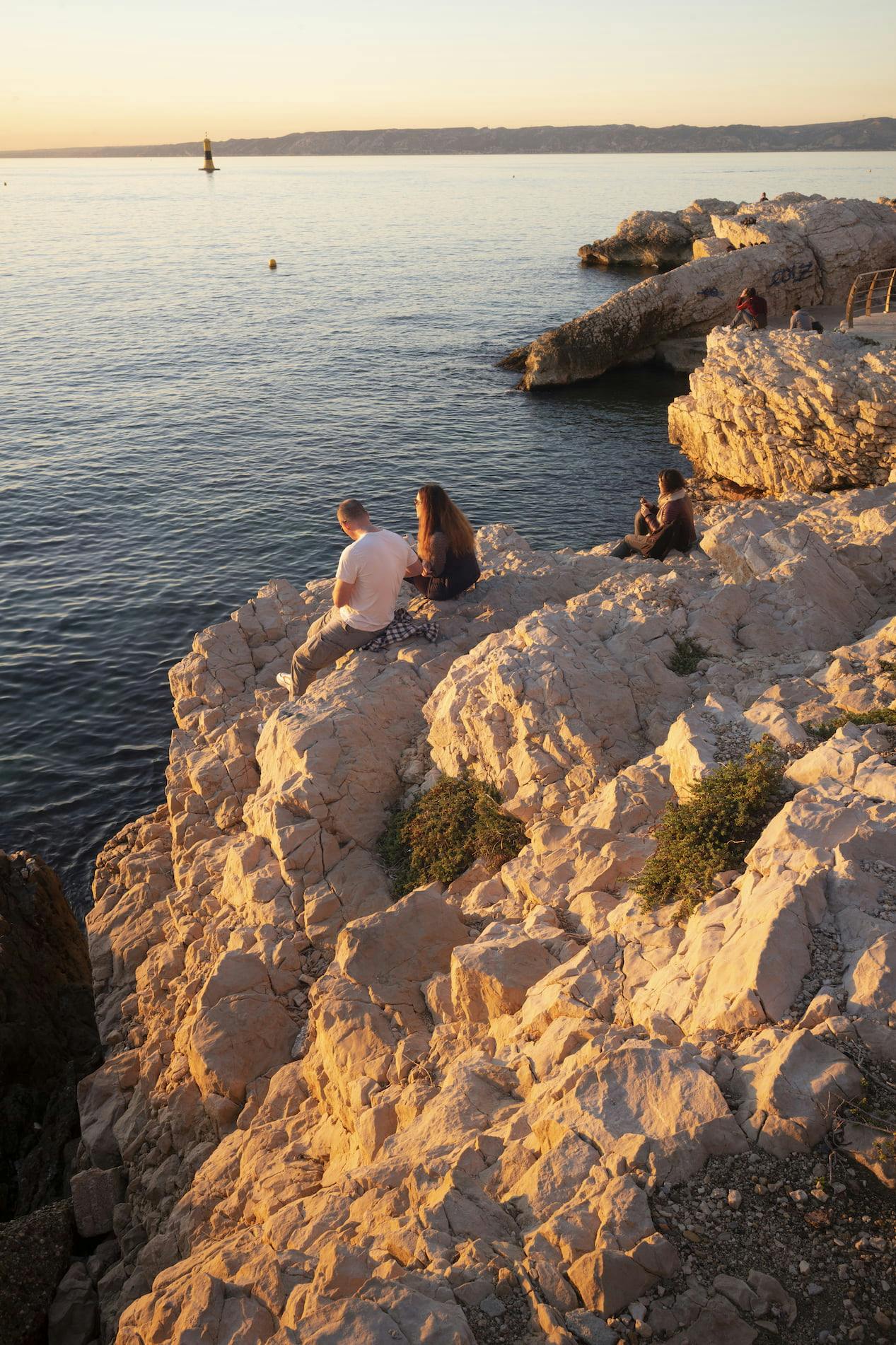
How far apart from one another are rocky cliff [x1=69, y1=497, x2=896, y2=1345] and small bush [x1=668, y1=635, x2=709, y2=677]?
0.06m

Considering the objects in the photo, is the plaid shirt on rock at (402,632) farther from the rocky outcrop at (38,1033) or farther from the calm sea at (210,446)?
the calm sea at (210,446)

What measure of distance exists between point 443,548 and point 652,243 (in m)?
66.1

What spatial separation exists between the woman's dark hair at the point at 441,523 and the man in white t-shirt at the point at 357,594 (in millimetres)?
295

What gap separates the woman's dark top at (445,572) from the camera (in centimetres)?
1184

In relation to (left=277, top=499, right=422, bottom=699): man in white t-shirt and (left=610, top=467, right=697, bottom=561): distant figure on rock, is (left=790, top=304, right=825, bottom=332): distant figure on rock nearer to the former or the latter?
(left=610, top=467, right=697, bottom=561): distant figure on rock

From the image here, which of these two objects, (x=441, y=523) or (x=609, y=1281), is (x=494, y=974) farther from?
(x=441, y=523)

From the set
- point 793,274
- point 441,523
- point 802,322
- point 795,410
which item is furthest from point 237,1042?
point 793,274

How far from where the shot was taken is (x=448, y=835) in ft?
31.3

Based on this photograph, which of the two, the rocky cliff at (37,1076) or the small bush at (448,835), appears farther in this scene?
the small bush at (448,835)

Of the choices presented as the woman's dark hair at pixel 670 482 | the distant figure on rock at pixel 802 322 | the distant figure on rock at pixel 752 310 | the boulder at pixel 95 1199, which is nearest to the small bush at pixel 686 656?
the woman's dark hair at pixel 670 482

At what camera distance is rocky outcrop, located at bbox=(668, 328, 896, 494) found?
21.6 metres

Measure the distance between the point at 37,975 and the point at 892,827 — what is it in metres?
10.2

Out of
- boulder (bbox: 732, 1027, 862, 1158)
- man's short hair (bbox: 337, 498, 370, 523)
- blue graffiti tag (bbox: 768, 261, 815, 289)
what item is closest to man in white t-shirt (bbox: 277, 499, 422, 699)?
man's short hair (bbox: 337, 498, 370, 523)

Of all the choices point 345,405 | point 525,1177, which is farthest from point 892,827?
point 345,405
